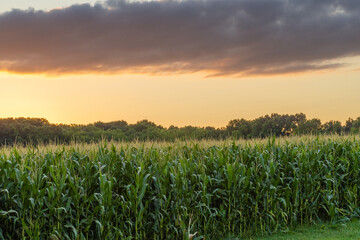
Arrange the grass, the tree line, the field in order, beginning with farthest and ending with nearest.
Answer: the tree line, the grass, the field

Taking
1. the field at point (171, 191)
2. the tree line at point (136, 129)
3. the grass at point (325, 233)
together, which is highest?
the tree line at point (136, 129)

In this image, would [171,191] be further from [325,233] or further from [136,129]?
[136,129]

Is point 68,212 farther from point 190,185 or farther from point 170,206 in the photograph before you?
point 190,185

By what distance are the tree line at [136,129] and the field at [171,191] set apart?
9.53 m

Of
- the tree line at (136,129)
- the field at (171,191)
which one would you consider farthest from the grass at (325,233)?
the tree line at (136,129)

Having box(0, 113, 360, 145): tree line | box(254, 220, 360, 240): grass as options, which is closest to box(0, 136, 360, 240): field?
box(254, 220, 360, 240): grass

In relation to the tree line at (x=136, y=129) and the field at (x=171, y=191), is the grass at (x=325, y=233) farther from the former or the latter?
the tree line at (x=136, y=129)

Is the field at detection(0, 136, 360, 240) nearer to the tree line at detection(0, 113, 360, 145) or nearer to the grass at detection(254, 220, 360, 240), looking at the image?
the grass at detection(254, 220, 360, 240)

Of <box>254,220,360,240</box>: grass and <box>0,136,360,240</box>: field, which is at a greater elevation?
<box>0,136,360,240</box>: field

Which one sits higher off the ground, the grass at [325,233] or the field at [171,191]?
the field at [171,191]

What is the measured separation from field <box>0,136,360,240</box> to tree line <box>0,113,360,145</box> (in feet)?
31.3

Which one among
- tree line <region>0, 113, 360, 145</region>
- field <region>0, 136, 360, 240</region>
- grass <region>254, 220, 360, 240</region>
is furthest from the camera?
tree line <region>0, 113, 360, 145</region>

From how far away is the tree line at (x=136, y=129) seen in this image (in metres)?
28.3

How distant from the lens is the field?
8672mm
